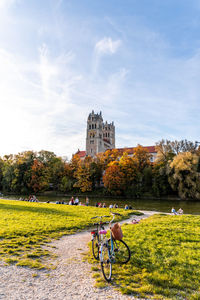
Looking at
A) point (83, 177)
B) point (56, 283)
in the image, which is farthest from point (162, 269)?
point (83, 177)

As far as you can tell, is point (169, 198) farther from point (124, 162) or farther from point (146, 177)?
point (124, 162)

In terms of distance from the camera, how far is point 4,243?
8203 millimetres

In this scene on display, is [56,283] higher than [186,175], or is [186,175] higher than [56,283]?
[186,175]

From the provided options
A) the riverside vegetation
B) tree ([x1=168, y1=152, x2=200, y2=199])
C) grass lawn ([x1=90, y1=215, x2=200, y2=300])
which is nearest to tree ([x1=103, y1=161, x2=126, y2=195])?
the riverside vegetation

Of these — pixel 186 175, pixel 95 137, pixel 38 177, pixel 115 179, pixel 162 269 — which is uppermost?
pixel 95 137

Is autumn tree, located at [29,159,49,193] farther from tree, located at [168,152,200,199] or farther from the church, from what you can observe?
tree, located at [168,152,200,199]

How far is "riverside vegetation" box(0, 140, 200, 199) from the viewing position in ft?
142

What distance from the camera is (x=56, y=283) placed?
5.11m

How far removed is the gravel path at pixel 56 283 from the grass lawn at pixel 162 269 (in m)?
0.47

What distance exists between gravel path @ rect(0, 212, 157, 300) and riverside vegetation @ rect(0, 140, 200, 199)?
40405mm

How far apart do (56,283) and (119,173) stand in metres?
46.1

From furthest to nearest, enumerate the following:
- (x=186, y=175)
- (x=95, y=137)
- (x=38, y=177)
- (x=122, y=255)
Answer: (x=95, y=137) → (x=38, y=177) → (x=186, y=175) → (x=122, y=255)

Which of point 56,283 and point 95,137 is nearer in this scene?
point 56,283

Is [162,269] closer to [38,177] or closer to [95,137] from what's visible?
[38,177]
